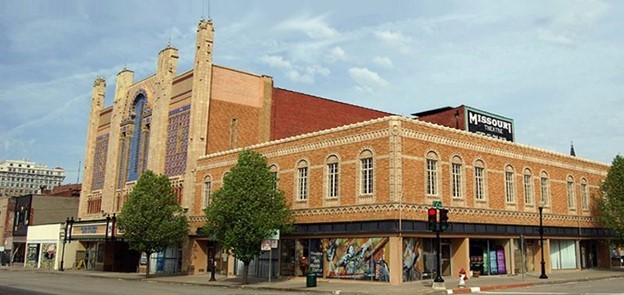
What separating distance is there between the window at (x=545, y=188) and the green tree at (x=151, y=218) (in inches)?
1056

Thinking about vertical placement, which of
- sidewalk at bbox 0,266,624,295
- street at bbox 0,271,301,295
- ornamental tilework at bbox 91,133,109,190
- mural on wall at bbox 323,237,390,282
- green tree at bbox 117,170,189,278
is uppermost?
ornamental tilework at bbox 91,133,109,190

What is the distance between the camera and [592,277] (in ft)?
113

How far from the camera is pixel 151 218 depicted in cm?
4059

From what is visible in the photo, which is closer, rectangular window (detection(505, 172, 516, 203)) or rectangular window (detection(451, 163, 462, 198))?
rectangular window (detection(451, 163, 462, 198))

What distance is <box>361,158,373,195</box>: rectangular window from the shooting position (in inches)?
1281

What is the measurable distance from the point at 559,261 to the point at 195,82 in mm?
31639

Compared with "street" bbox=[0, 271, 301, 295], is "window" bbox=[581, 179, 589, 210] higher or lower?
higher

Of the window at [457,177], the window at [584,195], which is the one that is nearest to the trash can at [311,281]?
the window at [457,177]

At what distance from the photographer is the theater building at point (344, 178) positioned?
105 feet

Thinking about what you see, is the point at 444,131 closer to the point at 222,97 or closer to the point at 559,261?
the point at 559,261

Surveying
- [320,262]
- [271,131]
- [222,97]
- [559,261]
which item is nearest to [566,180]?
[559,261]

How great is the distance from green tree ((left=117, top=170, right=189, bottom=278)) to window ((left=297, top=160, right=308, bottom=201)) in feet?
→ 35.7

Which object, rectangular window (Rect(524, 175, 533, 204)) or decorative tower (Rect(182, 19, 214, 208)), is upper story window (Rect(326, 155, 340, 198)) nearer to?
rectangular window (Rect(524, 175, 533, 204))

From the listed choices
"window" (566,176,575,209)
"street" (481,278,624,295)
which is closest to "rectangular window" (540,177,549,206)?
"window" (566,176,575,209)
